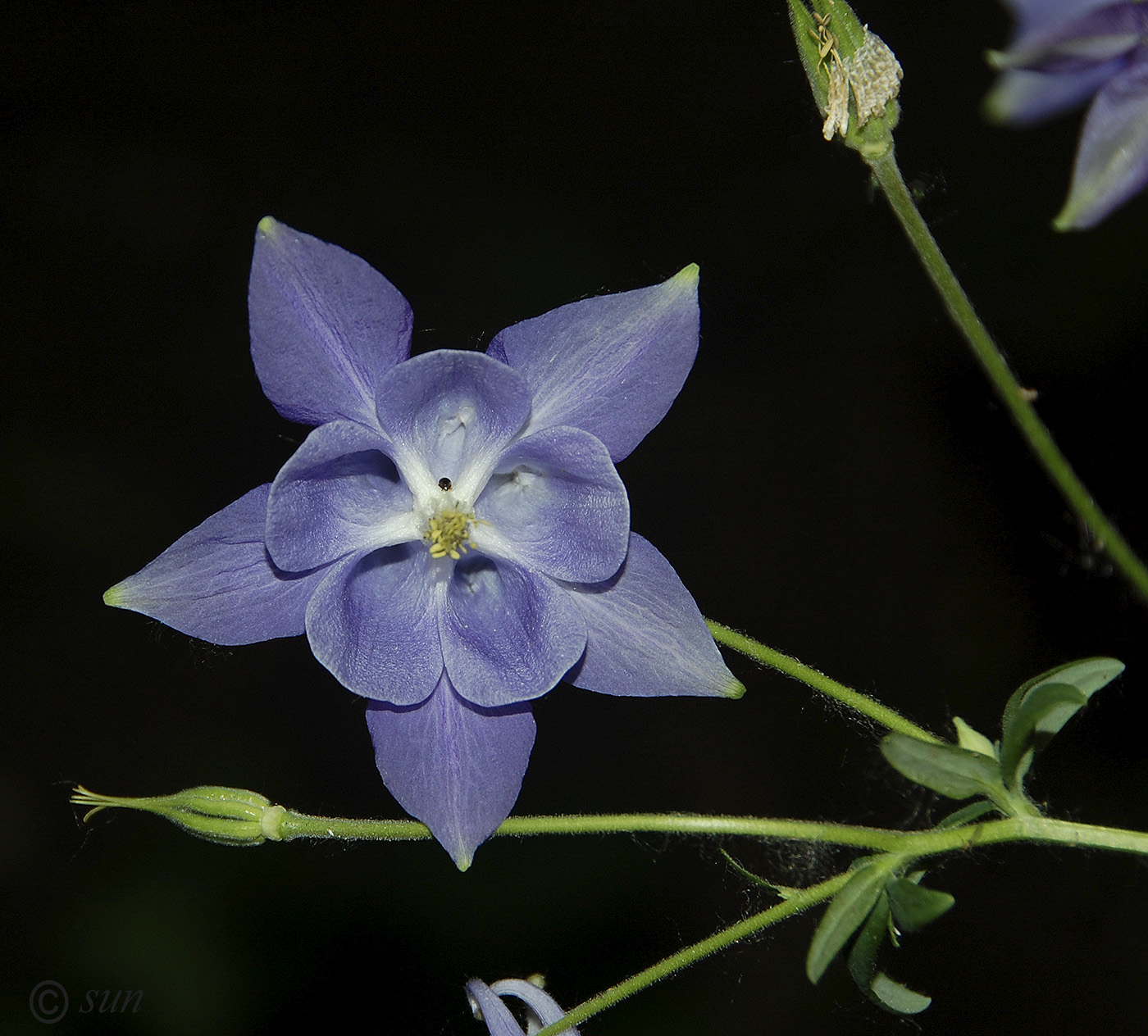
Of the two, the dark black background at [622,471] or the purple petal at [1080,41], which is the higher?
the purple petal at [1080,41]

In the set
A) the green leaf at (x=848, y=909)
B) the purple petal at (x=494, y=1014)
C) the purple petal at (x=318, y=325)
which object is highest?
the purple petal at (x=318, y=325)

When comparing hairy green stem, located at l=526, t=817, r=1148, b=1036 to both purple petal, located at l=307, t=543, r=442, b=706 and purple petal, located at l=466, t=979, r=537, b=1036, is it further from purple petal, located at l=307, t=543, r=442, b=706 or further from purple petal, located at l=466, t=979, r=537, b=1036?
purple petal, located at l=307, t=543, r=442, b=706

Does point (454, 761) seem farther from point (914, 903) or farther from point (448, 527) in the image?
point (914, 903)

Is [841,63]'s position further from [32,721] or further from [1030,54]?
[32,721]

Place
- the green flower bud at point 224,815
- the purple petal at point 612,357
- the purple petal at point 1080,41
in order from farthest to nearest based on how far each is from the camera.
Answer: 1. the green flower bud at point 224,815
2. the purple petal at point 612,357
3. the purple petal at point 1080,41

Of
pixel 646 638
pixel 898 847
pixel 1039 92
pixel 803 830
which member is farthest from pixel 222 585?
pixel 1039 92

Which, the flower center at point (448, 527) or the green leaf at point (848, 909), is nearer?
the green leaf at point (848, 909)

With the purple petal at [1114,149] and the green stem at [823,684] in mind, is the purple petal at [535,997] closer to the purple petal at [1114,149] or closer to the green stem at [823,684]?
the green stem at [823,684]

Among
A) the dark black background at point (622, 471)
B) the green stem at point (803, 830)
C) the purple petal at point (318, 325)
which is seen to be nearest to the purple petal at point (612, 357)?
the purple petal at point (318, 325)
